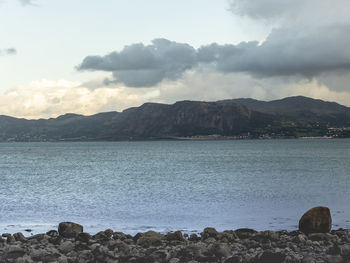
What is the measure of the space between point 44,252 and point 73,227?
8123 mm

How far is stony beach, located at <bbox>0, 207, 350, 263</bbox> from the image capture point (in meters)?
20.9

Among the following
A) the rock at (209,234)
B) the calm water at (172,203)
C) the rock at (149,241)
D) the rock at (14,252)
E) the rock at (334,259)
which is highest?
the rock at (334,259)

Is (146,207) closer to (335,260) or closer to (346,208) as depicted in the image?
(346,208)

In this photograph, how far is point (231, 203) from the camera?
46.6 m

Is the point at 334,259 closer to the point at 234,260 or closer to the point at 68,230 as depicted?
the point at 234,260

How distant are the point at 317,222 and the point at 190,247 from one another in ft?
36.9

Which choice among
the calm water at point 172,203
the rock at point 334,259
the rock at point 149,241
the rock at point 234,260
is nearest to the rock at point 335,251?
the rock at point 334,259

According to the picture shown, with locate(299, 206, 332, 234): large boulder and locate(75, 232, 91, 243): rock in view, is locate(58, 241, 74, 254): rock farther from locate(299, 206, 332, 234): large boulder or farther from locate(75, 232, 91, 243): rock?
locate(299, 206, 332, 234): large boulder

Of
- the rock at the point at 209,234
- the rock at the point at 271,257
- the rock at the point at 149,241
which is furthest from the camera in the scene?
the rock at the point at 209,234

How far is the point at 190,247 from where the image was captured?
73.9ft

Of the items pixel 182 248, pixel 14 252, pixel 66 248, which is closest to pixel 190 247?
pixel 182 248

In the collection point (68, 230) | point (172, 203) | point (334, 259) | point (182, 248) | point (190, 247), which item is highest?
point (334, 259)

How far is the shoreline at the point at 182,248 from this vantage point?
20.8 metres

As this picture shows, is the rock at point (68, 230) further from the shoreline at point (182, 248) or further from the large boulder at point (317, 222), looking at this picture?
the large boulder at point (317, 222)
